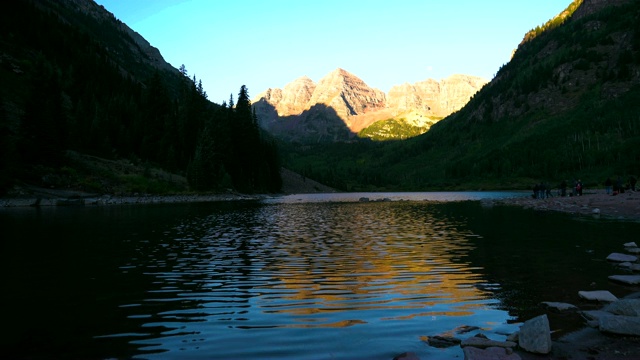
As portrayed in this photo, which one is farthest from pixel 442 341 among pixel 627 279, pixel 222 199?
pixel 222 199

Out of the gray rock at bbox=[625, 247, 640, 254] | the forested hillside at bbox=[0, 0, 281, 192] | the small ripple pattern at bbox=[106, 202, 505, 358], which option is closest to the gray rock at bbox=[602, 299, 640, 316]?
the small ripple pattern at bbox=[106, 202, 505, 358]

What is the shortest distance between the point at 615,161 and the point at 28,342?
23170cm

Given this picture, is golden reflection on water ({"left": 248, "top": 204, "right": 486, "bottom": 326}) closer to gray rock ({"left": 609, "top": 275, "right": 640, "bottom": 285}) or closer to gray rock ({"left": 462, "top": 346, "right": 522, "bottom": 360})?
gray rock ({"left": 462, "top": 346, "right": 522, "bottom": 360})

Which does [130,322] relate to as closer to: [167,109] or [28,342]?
[28,342]

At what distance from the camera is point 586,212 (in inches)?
2258

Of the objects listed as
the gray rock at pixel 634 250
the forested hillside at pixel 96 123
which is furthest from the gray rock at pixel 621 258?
the forested hillside at pixel 96 123

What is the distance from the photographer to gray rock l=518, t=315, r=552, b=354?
411 inches

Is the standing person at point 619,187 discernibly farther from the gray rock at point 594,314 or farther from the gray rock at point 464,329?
the gray rock at point 464,329

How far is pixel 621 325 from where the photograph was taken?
459 inches

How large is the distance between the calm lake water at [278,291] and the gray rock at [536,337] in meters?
1.22

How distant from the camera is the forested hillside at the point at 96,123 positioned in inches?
3647

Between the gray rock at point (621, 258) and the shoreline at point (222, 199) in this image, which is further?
the shoreline at point (222, 199)

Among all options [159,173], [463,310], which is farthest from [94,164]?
[463,310]

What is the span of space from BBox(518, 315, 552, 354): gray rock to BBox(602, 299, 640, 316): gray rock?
3910mm
